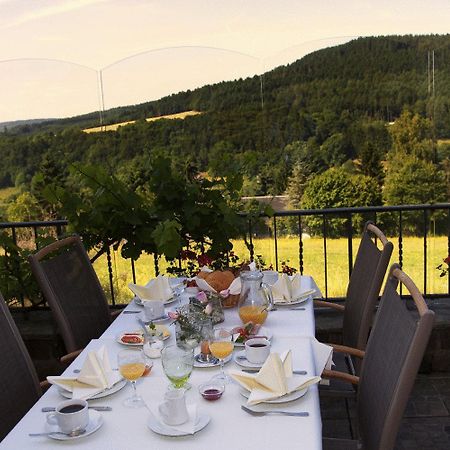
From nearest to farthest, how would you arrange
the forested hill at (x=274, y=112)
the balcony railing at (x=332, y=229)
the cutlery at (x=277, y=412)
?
the cutlery at (x=277, y=412)
the balcony railing at (x=332, y=229)
the forested hill at (x=274, y=112)

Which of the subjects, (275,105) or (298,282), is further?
(275,105)

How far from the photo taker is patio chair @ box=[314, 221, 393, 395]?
93.4 inches

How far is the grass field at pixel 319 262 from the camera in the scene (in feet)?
14.4

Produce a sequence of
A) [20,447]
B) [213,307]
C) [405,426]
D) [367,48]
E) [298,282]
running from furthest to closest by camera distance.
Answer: [367,48]
[405,426]
[298,282]
[213,307]
[20,447]

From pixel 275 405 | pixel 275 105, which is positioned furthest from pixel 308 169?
pixel 275 405

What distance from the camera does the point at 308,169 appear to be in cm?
567

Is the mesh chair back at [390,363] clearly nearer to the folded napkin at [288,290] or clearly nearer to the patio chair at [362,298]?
the patio chair at [362,298]

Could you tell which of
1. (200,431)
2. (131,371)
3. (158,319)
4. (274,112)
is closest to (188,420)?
(200,431)

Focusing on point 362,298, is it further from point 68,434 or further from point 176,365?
point 68,434

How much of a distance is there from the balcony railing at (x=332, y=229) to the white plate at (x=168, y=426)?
2.22 m

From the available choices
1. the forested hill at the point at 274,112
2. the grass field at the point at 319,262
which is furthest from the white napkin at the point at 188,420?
the forested hill at the point at 274,112

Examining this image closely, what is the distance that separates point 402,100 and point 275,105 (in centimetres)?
151

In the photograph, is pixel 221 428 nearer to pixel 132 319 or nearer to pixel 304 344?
pixel 304 344

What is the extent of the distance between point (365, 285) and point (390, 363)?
90 centimetres
